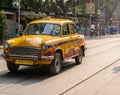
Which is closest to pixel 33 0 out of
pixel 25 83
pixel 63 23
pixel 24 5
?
pixel 24 5

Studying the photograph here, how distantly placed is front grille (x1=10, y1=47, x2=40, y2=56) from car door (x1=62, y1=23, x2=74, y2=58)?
1.65 metres

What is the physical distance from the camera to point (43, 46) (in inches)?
438

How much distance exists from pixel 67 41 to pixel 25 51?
215 cm

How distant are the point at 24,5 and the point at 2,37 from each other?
48.8ft

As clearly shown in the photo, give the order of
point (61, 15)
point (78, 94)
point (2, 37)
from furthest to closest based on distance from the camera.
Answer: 1. point (61, 15)
2. point (2, 37)
3. point (78, 94)

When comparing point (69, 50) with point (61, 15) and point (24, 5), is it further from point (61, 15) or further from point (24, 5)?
point (61, 15)

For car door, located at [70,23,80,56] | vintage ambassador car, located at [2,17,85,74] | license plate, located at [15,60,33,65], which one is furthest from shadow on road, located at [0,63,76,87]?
car door, located at [70,23,80,56]

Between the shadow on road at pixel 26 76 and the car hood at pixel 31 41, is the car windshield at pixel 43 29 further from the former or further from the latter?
the shadow on road at pixel 26 76

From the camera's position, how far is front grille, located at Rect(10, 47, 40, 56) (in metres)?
11.1

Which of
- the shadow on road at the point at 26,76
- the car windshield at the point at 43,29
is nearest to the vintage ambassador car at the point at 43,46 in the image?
the car windshield at the point at 43,29

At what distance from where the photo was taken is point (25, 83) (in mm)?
10141

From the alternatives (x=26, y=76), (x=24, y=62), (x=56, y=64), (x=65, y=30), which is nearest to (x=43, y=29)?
(x=65, y=30)

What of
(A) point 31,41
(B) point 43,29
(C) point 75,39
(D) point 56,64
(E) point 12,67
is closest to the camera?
(A) point 31,41

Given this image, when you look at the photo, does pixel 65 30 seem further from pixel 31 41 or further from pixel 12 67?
pixel 12 67
